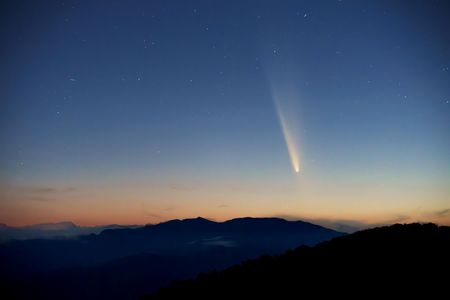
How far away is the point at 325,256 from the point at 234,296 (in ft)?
28.0

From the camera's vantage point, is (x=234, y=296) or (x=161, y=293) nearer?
(x=234, y=296)

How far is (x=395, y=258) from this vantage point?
83.3 feet

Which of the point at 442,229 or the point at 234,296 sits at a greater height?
the point at 442,229

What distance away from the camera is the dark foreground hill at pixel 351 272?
835 inches

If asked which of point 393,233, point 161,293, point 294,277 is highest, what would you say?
Result: point 393,233

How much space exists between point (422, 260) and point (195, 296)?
1714cm

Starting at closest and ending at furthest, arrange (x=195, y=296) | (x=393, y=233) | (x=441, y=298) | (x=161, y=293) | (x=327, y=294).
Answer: (x=441, y=298) → (x=327, y=294) → (x=195, y=296) → (x=393, y=233) → (x=161, y=293)

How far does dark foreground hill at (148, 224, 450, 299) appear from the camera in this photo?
69.6 feet

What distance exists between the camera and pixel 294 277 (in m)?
26.6

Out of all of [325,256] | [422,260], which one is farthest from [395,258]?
[325,256]

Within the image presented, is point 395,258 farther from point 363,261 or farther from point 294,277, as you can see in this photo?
point 294,277

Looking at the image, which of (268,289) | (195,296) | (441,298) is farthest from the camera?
(195,296)

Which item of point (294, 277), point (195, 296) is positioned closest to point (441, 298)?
point (294, 277)

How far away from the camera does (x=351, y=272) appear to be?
24.5m
